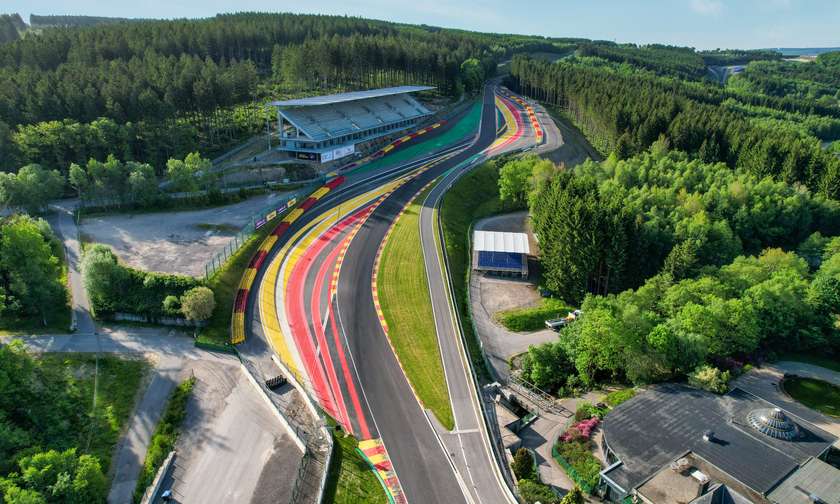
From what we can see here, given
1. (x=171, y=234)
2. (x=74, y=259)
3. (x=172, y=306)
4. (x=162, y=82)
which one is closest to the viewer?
(x=172, y=306)

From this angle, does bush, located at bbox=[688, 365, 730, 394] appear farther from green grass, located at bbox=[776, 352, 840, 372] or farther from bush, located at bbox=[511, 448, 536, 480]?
bush, located at bbox=[511, 448, 536, 480]

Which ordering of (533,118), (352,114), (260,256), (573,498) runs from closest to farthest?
(573,498) < (260,256) < (352,114) < (533,118)

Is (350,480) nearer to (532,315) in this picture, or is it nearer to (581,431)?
(581,431)

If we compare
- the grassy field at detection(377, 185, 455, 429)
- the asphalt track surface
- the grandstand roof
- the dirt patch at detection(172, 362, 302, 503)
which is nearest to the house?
the asphalt track surface

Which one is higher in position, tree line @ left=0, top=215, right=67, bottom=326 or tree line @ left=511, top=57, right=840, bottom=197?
tree line @ left=511, top=57, right=840, bottom=197

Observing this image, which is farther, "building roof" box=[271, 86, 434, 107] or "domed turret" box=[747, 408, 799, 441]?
"building roof" box=[271, 86, 434, 107]

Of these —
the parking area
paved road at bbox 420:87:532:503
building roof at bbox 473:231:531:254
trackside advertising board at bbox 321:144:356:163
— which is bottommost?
the parking area

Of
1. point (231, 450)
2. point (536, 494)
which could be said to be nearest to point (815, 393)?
point (536, 494)

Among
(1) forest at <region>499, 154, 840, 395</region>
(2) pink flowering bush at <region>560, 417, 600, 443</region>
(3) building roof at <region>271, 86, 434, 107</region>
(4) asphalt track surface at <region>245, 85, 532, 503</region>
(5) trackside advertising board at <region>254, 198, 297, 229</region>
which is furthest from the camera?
(3) building roof at <region>271, 86, 434, 107</region>
